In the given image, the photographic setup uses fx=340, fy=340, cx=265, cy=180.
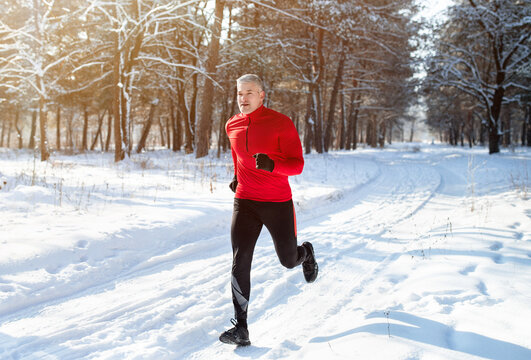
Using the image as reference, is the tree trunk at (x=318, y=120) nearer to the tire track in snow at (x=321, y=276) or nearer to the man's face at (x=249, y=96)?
the tire track in snow at (x=321, y=276)

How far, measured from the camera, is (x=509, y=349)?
8.28 feet

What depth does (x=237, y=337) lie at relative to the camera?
2.85 m

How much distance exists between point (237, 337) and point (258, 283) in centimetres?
124

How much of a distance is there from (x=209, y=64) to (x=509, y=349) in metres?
16.2

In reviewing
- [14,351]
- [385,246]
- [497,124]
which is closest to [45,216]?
[14,351]

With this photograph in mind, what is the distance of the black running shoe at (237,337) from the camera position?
2846 millimetres

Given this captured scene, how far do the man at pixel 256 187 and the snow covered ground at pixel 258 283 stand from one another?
Result: 0.49 meters

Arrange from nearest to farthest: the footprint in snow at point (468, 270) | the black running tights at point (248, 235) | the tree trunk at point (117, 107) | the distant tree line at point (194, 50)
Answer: the black running tights at point (248, 235), the footprint in snow at point (468, 270), the tree trunk at point (117, 107), the distant tree line at point (194, 50)

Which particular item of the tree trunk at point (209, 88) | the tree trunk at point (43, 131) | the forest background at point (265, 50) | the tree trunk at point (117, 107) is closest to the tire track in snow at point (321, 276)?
the tree trunk at point (209, 88)

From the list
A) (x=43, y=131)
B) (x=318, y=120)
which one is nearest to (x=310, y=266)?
(x=43, y=131)

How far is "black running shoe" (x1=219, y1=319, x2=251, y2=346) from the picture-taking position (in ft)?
9.34

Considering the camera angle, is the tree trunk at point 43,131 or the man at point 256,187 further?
the tree trunk at point 43,131

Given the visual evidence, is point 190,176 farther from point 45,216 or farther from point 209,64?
point 209,64

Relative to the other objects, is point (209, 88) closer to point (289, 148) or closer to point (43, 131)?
point (43, 131)
